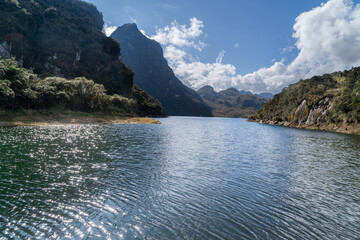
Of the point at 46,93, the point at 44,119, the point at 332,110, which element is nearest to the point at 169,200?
the point at 44,119

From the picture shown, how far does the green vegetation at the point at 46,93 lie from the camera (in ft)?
226

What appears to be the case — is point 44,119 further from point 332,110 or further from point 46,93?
point 332,110

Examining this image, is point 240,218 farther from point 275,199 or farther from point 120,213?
point 120,213

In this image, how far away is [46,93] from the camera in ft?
283

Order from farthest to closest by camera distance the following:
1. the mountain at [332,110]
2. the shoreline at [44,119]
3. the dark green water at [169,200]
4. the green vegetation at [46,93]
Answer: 1. the mountain at [332,110]
2. the green vegetation at [46,93]
3. the shoreline at [44,119]
4. the dark green water at [169,200]

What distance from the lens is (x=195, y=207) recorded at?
45.7 feet

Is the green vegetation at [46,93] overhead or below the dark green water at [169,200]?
overhead

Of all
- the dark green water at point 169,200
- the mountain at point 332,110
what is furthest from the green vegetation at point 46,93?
the mountain at point 332,110

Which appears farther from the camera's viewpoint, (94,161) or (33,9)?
(33,9)

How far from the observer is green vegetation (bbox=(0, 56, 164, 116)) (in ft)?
226

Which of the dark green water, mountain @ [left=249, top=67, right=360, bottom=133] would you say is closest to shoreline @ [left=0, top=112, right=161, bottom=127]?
the dark green water

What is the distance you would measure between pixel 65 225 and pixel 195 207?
8391 mm

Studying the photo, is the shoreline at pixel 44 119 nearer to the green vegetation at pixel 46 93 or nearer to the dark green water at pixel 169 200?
the green vegetation at pixel 46 93

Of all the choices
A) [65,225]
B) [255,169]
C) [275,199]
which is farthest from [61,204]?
[255,169]
